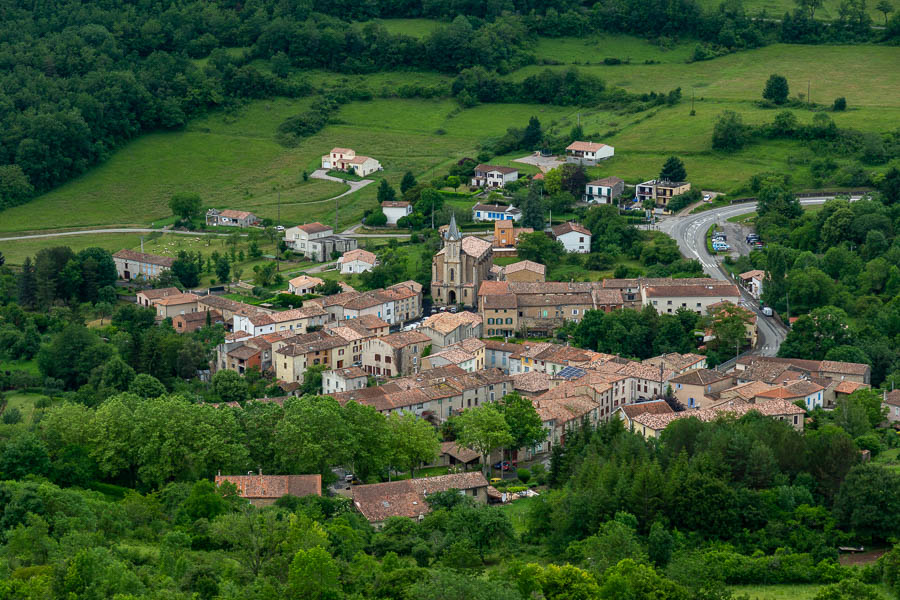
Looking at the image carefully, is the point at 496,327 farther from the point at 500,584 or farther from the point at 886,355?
the point at 500,584

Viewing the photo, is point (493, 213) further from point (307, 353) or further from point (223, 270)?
point (307, 353)

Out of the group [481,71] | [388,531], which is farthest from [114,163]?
[388,531]

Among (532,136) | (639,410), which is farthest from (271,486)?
(532,136)

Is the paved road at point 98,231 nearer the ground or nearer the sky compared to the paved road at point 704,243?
nearer the ground

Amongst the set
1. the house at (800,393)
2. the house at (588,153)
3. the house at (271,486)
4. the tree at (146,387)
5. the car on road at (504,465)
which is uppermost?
the house at (588,153)

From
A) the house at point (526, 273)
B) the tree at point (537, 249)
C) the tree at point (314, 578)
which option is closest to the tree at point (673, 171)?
the tree at point (537, 249)

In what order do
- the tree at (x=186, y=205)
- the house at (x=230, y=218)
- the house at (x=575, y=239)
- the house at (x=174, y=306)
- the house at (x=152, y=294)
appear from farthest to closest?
the tree at (x=186, y=205) < the house at (x=230, y=218) < the house at (x=575, y=239) < the house at (x=152, y=294) < the house at (x=174, y=306)

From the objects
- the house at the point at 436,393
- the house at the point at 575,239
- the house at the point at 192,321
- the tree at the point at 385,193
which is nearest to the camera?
the house at the point at 436,393

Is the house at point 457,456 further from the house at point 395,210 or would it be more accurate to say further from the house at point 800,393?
the house at point 395,210
